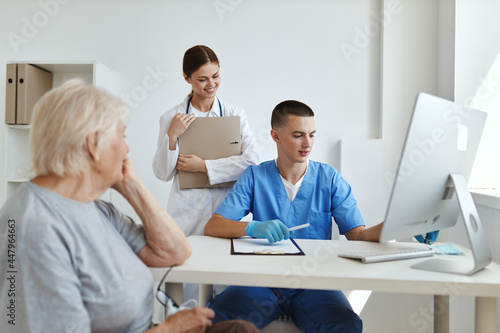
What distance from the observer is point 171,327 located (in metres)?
0.96

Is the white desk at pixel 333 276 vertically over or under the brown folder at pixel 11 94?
under

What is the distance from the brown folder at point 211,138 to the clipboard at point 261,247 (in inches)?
23.8

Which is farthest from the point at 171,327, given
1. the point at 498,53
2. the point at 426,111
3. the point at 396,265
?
the point at 498,53

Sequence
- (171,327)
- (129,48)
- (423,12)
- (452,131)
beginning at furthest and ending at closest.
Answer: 1. (129,48)
2. (423,12)
3. (452,131)
4. (171,327)

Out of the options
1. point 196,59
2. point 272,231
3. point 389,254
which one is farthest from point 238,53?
point 389,254

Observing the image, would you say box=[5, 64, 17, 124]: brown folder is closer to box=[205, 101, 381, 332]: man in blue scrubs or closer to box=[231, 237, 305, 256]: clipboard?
box=[205, 101, 381, 332]: man in blue scrubs

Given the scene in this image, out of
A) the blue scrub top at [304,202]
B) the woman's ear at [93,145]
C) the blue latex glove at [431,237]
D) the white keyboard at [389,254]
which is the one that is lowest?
the white keyboard at [389,254]

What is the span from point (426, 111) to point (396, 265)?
441 mm

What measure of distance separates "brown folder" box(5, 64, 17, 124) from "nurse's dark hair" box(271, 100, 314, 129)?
6.13 ft

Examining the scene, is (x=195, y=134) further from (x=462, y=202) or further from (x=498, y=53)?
(x=498, y=53)

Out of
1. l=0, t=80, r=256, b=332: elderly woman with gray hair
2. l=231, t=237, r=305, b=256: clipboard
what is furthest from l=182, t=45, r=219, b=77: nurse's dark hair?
l=0, t=80, r=256, b=332: elderly woman with gray hair

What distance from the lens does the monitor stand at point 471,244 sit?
44.3 inches

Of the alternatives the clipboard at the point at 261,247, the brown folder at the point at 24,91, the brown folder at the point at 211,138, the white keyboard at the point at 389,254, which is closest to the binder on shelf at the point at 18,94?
the brown folder at the point at 24,91

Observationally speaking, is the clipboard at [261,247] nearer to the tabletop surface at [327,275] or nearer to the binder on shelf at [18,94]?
the tabletop surface at [327,275]
